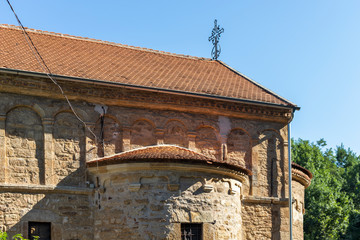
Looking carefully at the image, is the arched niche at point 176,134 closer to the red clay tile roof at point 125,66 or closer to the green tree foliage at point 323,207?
the red clay tile roof at point 125,66

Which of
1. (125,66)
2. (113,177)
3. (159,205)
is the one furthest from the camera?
(125,66)

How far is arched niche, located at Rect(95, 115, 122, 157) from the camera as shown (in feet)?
51.2

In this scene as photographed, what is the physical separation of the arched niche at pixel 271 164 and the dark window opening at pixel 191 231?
→ 3.92 m

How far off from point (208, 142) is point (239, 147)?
1124mm

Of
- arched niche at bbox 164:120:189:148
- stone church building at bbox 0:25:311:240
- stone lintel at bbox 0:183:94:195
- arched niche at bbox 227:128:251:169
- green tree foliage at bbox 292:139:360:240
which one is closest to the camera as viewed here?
stone church building at bbox 0:25:311:240

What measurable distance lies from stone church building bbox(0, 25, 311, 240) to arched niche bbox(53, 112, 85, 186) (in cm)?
3

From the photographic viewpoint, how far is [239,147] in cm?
1739

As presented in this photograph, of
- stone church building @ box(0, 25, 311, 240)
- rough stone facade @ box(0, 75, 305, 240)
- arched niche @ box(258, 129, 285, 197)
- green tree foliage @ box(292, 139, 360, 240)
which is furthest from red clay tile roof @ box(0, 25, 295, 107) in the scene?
green tree foliage @ box(292, 139, 360, 240)

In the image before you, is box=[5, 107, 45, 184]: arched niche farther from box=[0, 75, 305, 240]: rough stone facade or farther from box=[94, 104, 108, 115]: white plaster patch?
box=[94, 104, 108, 115]: white plaster patch

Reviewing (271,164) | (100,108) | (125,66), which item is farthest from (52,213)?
(271,164)

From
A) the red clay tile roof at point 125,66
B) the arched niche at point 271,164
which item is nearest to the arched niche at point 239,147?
→ the arched niche at point 271,164

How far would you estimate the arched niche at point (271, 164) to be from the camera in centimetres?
1755

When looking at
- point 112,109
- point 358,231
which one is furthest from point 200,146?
point 358,231

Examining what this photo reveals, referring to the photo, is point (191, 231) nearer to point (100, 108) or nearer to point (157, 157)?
point (157, 157)
